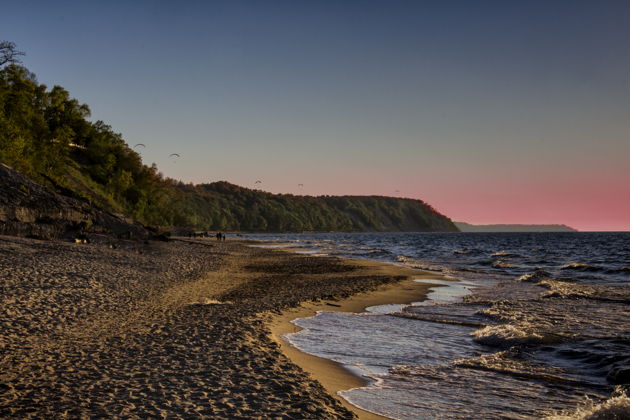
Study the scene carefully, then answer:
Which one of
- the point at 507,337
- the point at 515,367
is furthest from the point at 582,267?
the point at 515,367

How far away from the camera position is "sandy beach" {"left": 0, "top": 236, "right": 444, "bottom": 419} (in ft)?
20.5

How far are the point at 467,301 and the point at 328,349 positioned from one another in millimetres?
11483

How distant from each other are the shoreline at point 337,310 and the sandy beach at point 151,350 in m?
0.05

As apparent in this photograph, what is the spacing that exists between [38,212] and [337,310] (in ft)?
82.3

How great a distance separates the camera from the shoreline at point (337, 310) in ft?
26.6

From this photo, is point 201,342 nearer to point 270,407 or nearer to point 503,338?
point 270,407

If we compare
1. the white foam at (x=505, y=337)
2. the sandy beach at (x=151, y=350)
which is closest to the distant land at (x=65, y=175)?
the sandy beach at (x=151, y=350)

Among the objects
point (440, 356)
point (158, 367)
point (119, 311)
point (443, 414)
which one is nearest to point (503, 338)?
point (440, 356)

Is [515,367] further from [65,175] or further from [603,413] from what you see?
[65,175]

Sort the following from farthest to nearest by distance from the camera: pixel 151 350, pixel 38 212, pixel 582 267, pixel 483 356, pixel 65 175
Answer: pixel 65 175 < pixel 582 267 < pixel 38 212 < pixel 483 356 < pixel 151 350

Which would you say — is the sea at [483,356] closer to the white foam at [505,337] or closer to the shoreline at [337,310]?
the white foam at [505,337]

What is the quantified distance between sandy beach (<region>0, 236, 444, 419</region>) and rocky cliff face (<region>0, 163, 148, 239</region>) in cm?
1123

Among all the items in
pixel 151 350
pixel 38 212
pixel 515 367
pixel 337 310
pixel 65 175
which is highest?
pixel 65 175

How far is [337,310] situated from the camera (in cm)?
1670
